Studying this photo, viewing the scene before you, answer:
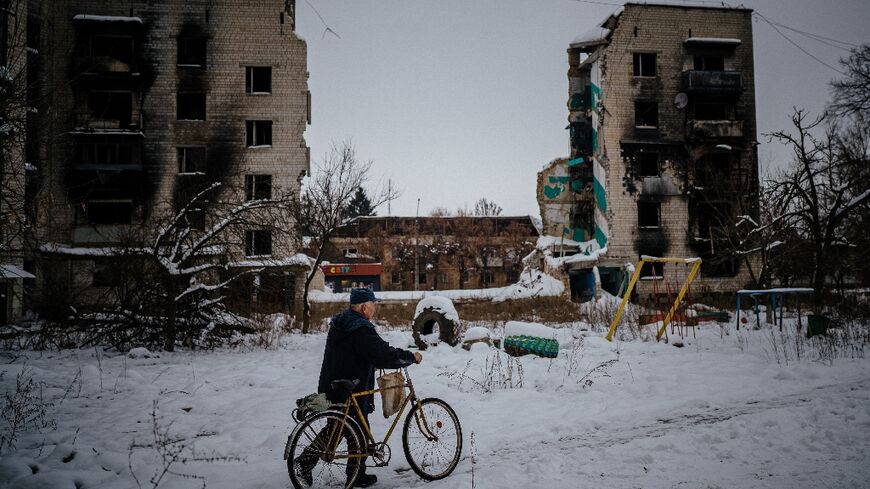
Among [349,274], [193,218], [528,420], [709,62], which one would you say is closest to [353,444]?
[528,420]

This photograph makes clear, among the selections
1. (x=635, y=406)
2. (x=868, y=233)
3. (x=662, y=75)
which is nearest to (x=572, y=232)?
(x=662, y=75)

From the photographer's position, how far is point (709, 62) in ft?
113

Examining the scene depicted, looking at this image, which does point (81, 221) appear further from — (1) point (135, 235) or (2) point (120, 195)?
(1) point (135, 235)

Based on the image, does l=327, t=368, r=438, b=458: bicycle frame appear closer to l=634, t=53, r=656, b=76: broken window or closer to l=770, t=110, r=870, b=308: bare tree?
l=770, t=110, r=870, b=308: bare tree

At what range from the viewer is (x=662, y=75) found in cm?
3362

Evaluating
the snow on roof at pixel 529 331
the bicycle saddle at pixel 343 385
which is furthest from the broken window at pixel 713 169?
the bicycle saddle at pixel 343 385

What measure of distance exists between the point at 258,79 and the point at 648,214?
86.7 ft

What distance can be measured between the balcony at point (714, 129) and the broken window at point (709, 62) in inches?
164

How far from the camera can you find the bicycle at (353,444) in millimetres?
4672

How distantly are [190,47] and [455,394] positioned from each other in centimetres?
3020

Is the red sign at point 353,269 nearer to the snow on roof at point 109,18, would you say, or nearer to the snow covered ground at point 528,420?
the snow on roof at point 109,18

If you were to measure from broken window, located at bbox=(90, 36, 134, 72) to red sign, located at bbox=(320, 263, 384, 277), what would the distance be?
25045mm

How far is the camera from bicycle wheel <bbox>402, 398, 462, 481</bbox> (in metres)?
5.14

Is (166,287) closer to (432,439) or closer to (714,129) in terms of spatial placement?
(432,439)
